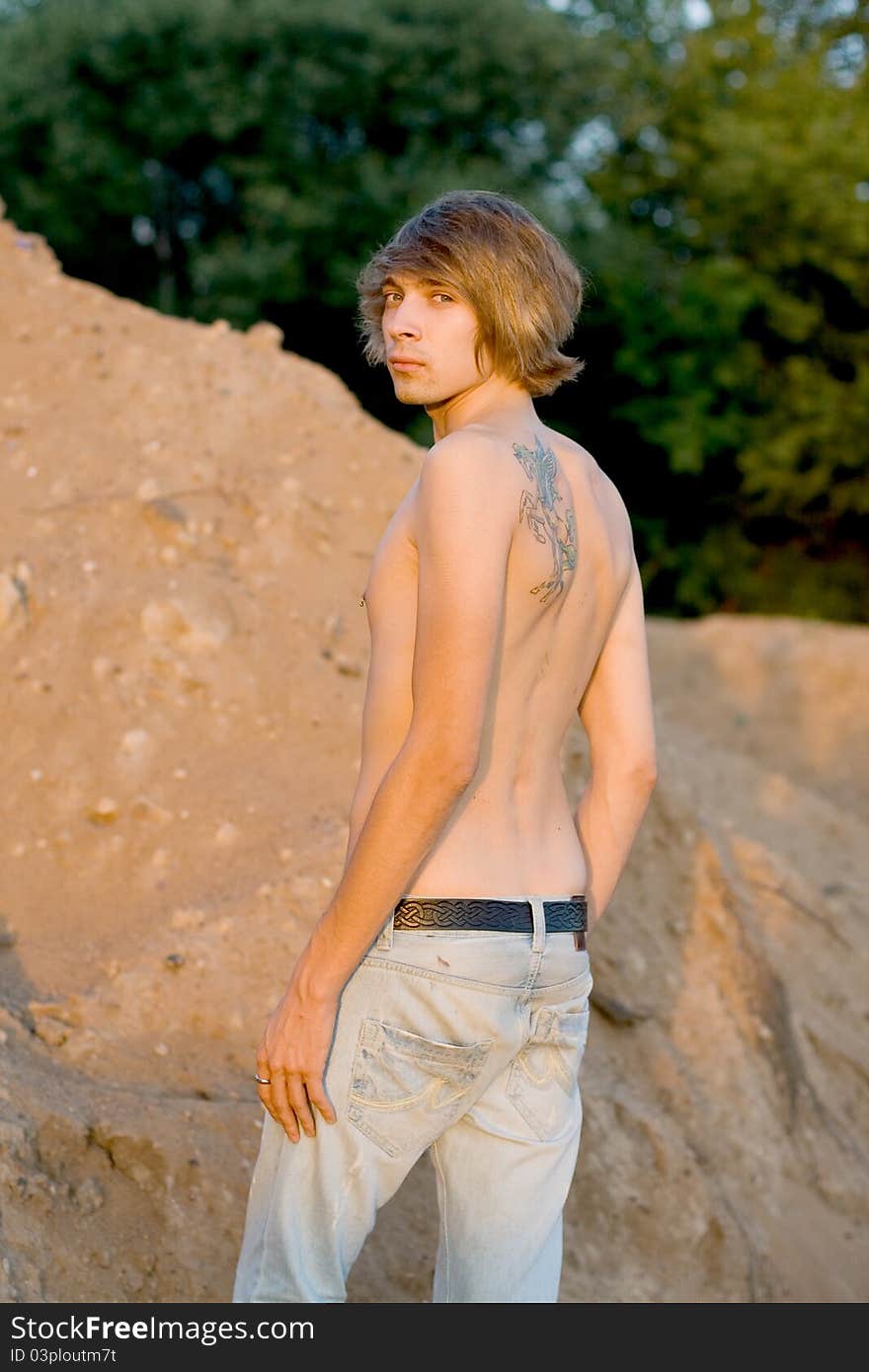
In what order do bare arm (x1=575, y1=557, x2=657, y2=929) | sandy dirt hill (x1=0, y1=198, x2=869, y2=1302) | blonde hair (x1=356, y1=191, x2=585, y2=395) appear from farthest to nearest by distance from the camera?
1. sandy dirt hill (x1=0, y1=198, x2=869, y2=1302)
2. bare arm (x1=575, y1=557, x2=657, y2=929)
3. blonde hair (x1=356, y1=191, x2=585, y2=395)

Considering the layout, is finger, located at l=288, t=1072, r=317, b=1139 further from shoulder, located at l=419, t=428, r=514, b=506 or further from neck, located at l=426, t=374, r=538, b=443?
neck, located at l=426, t=374, r=538, b=443

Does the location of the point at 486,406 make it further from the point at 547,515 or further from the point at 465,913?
the point at 465,913

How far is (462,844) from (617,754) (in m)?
0.49

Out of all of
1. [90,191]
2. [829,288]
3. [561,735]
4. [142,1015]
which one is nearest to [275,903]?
[142,1015]

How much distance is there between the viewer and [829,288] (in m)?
18.1

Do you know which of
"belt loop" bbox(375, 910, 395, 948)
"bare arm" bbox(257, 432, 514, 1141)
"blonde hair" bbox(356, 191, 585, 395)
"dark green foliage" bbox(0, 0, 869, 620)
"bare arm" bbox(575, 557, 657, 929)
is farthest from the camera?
"dark green foliage" bbox(0, 0, 869, 620)

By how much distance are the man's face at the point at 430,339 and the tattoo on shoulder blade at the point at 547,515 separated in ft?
0.59

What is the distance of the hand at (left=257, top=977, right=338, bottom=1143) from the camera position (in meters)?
2.19

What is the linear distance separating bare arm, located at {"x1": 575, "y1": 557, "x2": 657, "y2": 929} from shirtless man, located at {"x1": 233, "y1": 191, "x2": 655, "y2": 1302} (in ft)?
0.28

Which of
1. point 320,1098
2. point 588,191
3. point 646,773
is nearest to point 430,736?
point 320,1098

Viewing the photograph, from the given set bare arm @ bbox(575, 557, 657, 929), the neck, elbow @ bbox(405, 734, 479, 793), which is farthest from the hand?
the neck

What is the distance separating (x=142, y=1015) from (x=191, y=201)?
42.3 ft

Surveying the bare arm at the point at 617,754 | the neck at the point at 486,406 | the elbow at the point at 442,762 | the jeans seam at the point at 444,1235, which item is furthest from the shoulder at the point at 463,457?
the jeans seam at the point at 444,1235

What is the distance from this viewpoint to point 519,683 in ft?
7.66
